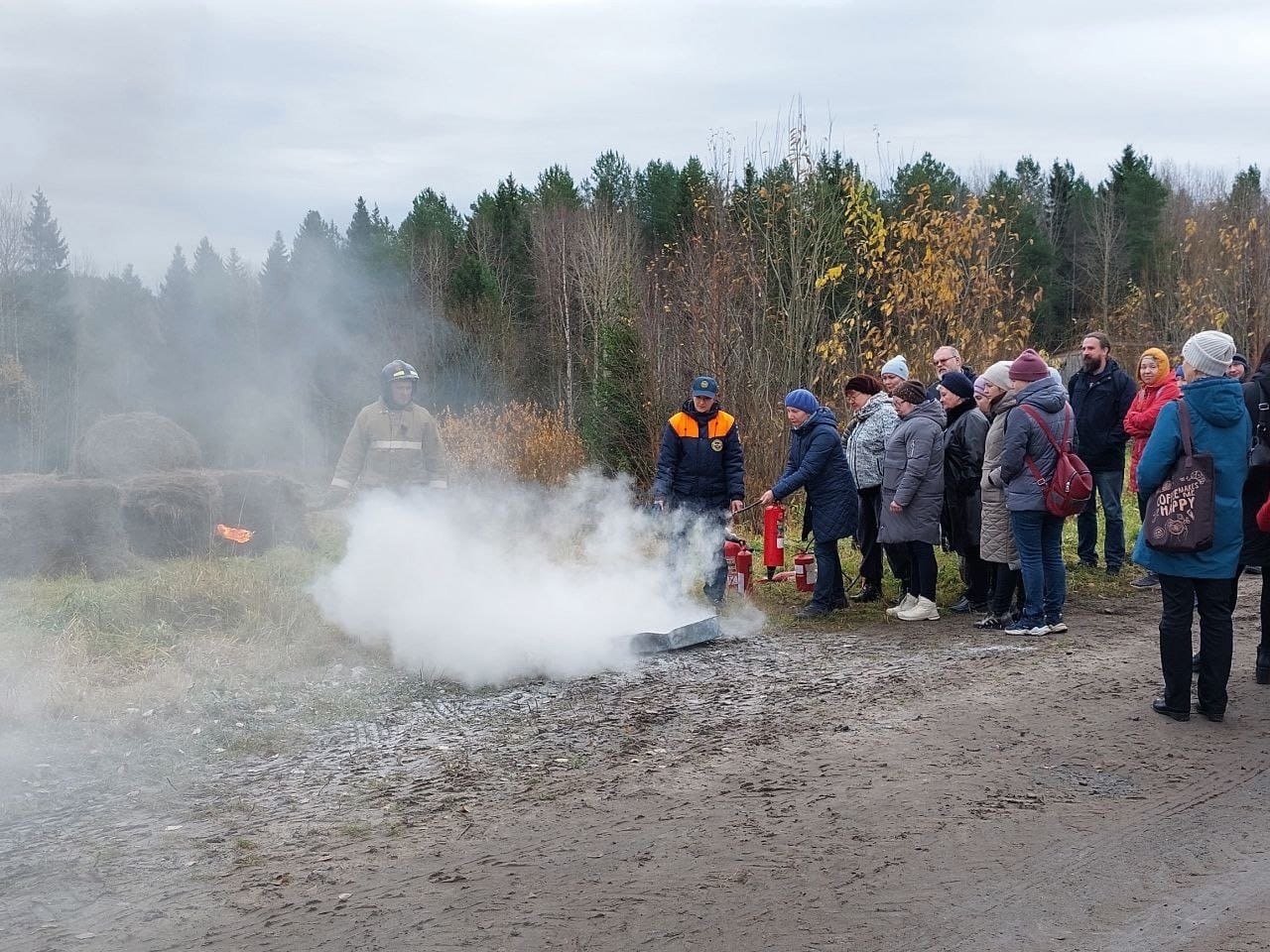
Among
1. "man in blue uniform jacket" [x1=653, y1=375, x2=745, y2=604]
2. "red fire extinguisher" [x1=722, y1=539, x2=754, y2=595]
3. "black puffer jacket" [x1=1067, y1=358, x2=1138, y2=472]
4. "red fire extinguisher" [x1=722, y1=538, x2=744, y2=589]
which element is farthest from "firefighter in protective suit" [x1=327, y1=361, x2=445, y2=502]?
"black puffer jacket" [x1=1067, y1=358, x2=1138, y2=472]

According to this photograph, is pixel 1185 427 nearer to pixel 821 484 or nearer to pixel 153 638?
pixel 821 484

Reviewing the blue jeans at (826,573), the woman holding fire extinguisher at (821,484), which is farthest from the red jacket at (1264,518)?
the blue jeans at (826,573)

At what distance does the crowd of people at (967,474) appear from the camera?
340 inches

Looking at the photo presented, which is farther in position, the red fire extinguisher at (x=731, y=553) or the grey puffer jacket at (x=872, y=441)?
the grey puffer jacket at (x=872, y=441)

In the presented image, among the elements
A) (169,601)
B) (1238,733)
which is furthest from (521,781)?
(169,601)

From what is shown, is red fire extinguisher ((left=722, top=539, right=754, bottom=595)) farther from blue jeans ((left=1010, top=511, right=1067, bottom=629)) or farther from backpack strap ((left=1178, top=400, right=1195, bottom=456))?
backpack strap ((left=1178, top=400, right=1195, bottom=456))

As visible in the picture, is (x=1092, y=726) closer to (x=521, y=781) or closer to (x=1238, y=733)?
(x=1238, y=733)

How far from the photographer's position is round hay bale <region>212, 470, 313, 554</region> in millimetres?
13008

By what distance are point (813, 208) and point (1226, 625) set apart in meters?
Result: 11.4

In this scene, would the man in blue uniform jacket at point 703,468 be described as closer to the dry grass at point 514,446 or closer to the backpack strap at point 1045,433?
the backpack strap at point 1045,433

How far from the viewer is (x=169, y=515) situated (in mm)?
12289

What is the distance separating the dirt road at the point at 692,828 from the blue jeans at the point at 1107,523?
150 inches

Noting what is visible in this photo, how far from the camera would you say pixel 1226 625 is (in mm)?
6555

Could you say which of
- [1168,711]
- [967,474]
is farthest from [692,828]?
[967,474]
